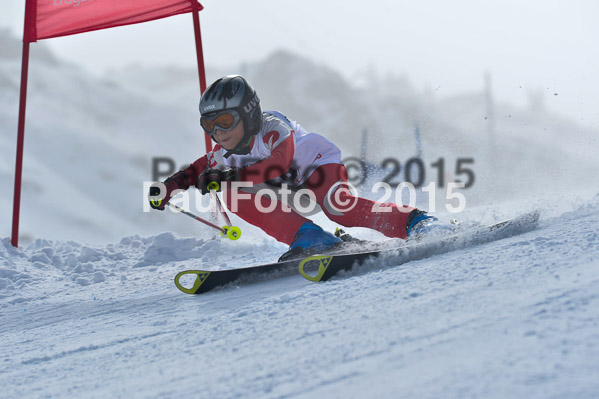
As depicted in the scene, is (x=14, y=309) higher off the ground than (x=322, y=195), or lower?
lower

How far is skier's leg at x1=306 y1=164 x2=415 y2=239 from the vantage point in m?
3.21

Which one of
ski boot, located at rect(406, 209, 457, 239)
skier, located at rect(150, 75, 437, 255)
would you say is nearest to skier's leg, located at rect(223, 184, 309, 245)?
skier, located at rect(150, 75, 437, 255)

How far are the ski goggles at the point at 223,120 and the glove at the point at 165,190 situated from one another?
20.3 inches

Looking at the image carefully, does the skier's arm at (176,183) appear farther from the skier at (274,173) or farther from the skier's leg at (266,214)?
the skier's leg at (266,214)

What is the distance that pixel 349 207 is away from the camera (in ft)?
11.1

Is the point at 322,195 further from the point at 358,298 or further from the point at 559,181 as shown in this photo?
the point at 559,181

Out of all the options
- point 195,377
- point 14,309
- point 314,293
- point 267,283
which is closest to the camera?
point 195,377

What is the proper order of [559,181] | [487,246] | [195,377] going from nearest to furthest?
1. [195,377]
2. [487,246]
3. [559,181]

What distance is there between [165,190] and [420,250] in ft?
5.62

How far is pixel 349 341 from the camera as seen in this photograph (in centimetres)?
166

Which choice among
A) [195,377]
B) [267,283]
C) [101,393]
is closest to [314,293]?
[267,283]

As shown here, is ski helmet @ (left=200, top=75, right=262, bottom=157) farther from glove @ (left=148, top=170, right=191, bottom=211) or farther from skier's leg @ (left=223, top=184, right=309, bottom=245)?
glove @ (left=148, top=170, right=191, bottom=211)

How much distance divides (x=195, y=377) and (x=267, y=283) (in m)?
1.23

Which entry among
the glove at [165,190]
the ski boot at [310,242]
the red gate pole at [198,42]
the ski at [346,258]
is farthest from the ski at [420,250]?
the red gate pole at [198,42]
